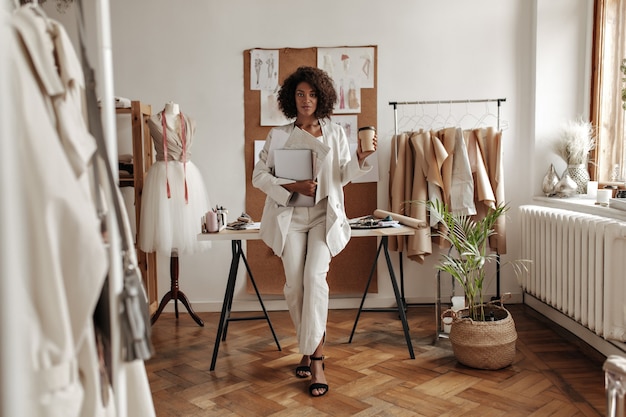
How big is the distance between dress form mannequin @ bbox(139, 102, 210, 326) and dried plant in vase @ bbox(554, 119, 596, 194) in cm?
269

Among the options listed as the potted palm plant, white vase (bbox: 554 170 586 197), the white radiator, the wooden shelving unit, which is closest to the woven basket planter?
the potted palm plant

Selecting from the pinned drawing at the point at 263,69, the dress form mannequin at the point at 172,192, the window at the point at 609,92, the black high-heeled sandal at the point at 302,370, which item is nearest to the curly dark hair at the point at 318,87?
the dress form mannequin at the point at 172,192

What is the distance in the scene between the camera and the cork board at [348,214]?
464 centimetres

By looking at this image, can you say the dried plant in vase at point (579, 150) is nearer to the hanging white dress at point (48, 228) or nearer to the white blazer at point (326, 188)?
the white blazer at point (326, 188)

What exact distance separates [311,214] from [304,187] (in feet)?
0.51

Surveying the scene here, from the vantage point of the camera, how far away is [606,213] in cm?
337

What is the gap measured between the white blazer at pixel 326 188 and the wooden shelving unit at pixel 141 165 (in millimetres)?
1340

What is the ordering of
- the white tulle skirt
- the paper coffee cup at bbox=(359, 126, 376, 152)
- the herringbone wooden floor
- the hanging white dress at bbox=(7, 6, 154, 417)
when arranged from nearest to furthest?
the hanging white dress at bbox=(7, 6, 154, 417) < the herringbone wooden floor < the paper coffee cup at bbox=(359, 126, 376, 152) < the white tulle skirt

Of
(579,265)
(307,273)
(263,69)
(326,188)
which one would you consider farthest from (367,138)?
(263,69)

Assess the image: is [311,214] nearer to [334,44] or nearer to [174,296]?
[174,296]

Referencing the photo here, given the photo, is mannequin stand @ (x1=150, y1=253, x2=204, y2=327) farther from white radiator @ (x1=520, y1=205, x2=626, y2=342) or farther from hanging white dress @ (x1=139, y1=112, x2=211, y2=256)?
white radiator @ (x1=520, y1=205, x2=626, y2=342)

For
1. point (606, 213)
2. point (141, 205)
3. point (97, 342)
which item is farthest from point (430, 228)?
point (97, 342)

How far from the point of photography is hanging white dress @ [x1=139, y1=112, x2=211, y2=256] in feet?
13.3

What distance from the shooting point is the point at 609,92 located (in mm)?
4129
